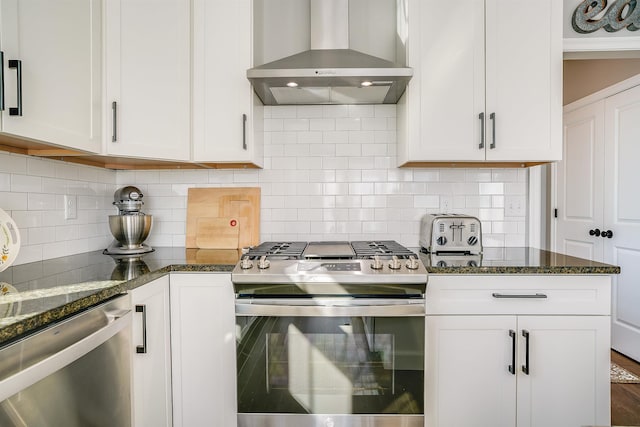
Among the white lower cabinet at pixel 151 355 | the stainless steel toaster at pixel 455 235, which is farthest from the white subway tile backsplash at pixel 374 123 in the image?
the white lower cabinet at pixel 151 355

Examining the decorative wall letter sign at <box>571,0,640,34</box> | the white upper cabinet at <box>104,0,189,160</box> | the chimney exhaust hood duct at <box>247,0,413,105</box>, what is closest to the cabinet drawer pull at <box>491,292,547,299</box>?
the chimney exhaust hood duct at <box>247,0,413,105</box>

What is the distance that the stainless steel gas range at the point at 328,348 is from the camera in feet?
5.10

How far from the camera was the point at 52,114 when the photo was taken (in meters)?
1.33

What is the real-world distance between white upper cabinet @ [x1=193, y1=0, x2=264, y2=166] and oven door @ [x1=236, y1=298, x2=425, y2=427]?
2.96ft

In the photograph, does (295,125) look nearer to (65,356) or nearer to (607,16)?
(65,356)

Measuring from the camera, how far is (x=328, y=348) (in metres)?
1.58

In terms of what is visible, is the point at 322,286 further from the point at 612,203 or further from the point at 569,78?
the point at 569,78

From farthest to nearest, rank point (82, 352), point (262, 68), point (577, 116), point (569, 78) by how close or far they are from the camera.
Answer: point (577, 116), point (569, 78), point (262, 68), point (82, 352)

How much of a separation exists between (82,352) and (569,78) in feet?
12.8

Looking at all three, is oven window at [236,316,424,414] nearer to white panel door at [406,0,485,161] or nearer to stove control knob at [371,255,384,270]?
stove control knob at [371,255,384,270]

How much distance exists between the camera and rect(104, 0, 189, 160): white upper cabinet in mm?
1695

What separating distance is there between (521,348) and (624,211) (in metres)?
2.04

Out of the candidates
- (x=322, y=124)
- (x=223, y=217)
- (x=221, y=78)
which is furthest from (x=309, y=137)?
(x=223, y=217)

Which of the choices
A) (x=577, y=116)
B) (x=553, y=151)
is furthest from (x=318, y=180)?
(x=577, y=116)
